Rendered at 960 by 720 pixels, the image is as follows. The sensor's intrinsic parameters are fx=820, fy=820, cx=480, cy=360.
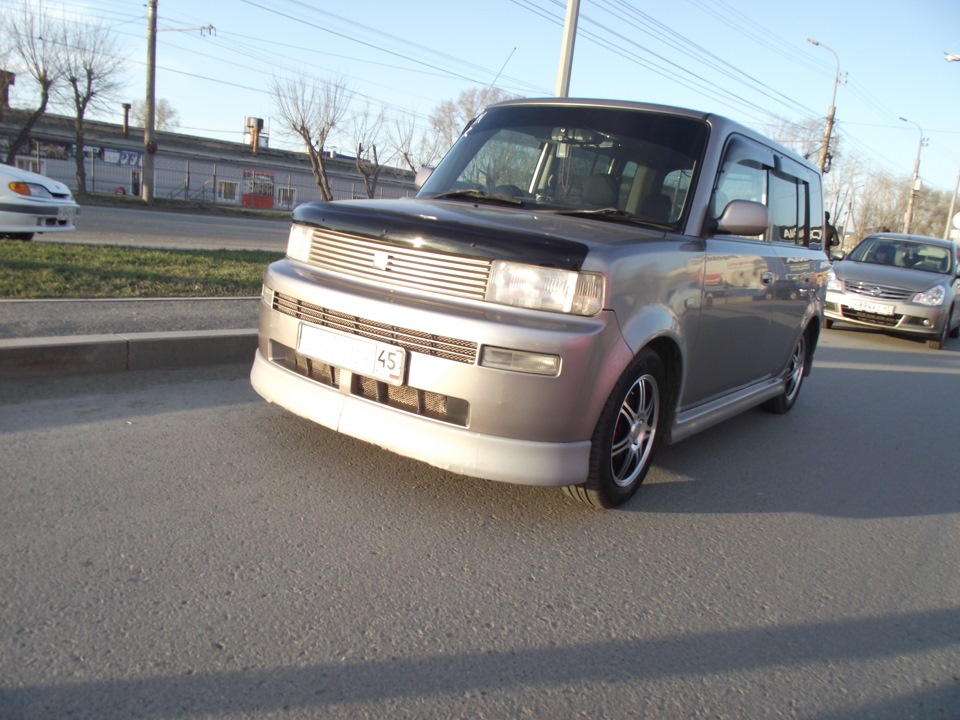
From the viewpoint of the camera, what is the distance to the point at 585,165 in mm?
4504

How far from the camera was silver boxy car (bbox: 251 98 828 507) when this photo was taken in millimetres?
3336

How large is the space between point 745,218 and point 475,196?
143cm

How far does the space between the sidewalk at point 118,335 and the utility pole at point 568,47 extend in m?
7.86

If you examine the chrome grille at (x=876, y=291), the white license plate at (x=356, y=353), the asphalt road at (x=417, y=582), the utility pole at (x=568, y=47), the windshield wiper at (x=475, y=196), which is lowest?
the asphalt road at (x=417, y=582)

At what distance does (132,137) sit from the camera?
46469 millimetres

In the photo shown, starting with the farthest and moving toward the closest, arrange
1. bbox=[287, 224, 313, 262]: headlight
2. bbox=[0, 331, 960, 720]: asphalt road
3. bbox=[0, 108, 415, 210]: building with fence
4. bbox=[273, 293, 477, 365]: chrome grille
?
bbox=[0, 108, 415, 210]: building with fence
bbox=[287, 224, 313, 262]: headlight
bbox=[273, 293, 477, 365]: chrome grille
bbox=[0, 331, 960, 720]: asphalt road

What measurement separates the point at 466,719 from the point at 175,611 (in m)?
1.03

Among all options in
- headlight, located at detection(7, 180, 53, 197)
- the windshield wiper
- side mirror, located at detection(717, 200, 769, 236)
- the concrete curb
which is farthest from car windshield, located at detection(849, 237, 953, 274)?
headlight, located at detection(7, 180, 53, 197)

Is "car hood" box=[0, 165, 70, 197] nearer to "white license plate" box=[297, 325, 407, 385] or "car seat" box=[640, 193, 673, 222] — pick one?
"white license plate" box=[297, 325, 407, 385]

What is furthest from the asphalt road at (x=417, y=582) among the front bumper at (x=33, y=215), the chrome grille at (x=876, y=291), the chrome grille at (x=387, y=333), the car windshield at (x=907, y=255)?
the car windshield at (x=907, y=255)

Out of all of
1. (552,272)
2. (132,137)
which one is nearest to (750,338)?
(552,272)

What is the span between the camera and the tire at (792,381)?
6.35m

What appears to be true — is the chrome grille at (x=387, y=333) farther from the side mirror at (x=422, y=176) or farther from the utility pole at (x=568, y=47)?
the utility pole at (x=568, y=47)

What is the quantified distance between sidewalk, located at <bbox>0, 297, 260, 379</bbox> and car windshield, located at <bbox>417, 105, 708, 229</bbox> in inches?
83.3
